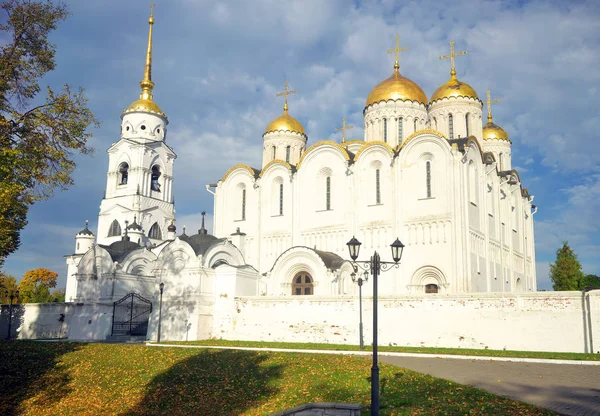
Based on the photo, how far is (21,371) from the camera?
1856 cm

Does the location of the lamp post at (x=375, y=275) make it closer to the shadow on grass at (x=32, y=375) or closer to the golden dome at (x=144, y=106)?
the shadow on grass at (x=32, y=375)

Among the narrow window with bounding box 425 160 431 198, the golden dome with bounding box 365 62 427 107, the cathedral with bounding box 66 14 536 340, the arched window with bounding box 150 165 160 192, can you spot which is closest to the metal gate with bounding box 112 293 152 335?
the cathedral with bounding box 66 14 536 340

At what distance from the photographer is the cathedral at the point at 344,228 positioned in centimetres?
2814

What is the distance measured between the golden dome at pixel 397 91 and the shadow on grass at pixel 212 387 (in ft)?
74.4

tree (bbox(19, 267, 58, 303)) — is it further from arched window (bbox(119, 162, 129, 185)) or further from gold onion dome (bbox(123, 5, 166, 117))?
gold onion dome (bbox(123, 5, 166, 117))

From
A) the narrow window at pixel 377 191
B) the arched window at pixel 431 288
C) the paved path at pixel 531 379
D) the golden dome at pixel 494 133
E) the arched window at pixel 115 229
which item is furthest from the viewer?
the arched window at pixel 115 229

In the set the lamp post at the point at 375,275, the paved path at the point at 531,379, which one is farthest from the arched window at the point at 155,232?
the lamp post at the point at 375,275

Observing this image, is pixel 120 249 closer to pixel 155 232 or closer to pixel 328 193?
pixel 328 193

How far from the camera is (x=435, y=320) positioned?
74.6ft

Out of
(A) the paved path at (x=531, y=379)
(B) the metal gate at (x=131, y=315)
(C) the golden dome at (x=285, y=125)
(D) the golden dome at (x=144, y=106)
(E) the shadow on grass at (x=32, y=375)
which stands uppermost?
(D) the golden dome at (x=144, y=106)

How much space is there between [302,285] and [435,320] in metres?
9.68

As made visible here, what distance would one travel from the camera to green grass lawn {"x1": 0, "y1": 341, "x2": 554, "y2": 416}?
11.9m

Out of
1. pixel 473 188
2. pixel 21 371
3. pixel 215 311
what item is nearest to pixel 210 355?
pixel 21 371

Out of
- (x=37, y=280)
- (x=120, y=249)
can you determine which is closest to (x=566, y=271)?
(x=120, y=249)
